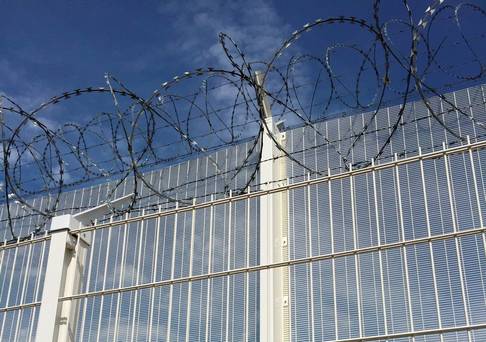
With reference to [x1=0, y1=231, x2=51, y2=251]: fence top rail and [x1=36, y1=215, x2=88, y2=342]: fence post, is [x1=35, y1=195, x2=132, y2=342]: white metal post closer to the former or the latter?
[x1=36, y1=215, x2=88, y2=342]: fence post

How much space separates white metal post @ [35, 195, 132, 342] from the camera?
26.1 feet

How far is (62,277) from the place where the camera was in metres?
8.19

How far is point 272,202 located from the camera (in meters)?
11.3

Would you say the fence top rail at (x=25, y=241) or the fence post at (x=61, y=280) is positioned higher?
the fence top rail at (x=25, y=241)

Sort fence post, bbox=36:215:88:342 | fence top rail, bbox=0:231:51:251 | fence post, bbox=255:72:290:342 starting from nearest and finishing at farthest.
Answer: fence post, bbox=36:215:88:342, fence top rail, bbox=0:231:51:251, fence post, bbox=255:72:290:342

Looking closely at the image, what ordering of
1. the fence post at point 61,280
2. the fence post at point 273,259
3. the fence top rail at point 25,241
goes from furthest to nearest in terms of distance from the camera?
the fence post at point 273,259 → the fence top rail at point 25,241 → the fence post at point 61,280

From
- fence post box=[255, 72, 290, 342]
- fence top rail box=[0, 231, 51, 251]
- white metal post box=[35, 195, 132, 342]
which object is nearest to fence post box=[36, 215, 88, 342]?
white metal post box=[35, 195, 132, 342]

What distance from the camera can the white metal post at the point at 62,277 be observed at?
7.97m

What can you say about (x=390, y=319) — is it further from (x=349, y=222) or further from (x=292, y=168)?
(x=292, y=168)

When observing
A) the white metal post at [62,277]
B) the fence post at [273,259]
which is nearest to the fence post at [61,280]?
the white metal post at [62,277]

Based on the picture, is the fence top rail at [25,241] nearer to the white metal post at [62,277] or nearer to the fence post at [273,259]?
the white metal post at [62,277]

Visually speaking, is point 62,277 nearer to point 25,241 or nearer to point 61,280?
point 61,280

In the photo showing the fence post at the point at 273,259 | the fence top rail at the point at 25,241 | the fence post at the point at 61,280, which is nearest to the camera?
the fence post at the point at 61,280

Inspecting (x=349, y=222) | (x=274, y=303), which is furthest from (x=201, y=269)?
(x=349, y=222)
